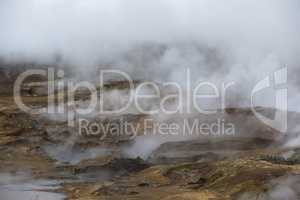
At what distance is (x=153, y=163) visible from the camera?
697 inches

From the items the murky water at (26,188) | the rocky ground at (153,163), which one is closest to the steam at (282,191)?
the rocky ground at (153,163)

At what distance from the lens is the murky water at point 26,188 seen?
14.1 metres

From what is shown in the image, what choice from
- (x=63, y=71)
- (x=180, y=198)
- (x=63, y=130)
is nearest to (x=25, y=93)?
(x=63, y=71)

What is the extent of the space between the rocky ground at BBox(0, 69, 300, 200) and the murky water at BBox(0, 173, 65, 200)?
0.03 metres

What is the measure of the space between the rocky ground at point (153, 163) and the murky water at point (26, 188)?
0.03m

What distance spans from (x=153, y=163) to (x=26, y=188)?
382 cm

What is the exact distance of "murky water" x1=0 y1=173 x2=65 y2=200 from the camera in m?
14.1

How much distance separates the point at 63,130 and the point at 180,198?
9647mm

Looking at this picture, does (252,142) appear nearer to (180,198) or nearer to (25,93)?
(180,198)

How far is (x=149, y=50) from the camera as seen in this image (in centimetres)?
3269
